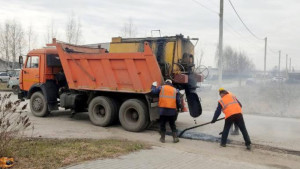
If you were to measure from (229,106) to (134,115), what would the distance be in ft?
9.76

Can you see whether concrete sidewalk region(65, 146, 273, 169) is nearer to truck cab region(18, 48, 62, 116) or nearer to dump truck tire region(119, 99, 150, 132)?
dump truck tire region(119, 99, 150, 132)

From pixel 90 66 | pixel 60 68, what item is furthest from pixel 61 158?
pixel 60 68

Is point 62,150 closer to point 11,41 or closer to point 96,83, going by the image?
point 96,83

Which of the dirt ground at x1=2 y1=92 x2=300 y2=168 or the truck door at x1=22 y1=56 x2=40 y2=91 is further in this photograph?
the truck door at x1=22 y1=56 x2=40 y2=91

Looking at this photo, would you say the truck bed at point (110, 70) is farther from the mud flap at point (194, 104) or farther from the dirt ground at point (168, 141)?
the mud flap at point (194, 104)

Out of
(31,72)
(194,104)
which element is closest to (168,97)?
(194,104)

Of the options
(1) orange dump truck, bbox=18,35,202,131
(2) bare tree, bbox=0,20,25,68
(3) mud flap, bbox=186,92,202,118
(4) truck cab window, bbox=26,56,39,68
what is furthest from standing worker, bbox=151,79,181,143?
(2) bare tree, bbox=0,20,25,68

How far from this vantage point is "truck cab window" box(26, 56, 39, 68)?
36.3 ft

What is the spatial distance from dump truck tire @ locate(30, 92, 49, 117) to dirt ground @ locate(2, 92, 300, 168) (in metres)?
0.24

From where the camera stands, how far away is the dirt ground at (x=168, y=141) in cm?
626

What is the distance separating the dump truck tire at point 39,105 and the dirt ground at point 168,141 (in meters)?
0.24

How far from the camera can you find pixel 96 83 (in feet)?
31.4

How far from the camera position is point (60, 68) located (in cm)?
1105

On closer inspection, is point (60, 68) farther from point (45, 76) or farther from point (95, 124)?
point (95, 124)
